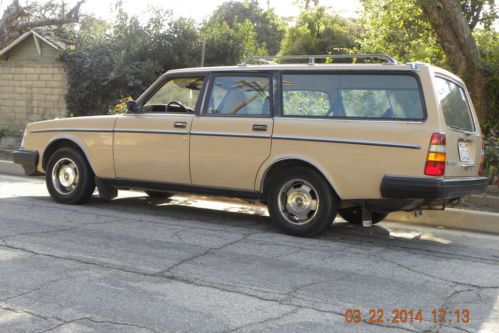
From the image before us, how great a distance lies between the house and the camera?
21453mm

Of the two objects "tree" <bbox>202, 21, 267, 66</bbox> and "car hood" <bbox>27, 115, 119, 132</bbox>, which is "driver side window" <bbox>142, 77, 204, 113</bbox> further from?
"tree" <bbox>202, 21, 267, 66</bbox>

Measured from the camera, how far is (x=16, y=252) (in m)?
5.54

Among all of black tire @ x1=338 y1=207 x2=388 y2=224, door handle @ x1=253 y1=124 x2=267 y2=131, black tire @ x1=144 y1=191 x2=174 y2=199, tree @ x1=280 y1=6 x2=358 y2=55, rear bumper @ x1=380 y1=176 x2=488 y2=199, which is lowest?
black tire @ x1=338 y1=207 x2=388 y2=224

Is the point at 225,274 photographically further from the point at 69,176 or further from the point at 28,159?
the point at 28,159

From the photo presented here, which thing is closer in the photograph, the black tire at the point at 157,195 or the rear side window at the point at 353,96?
the rear side window at the point at 353,96

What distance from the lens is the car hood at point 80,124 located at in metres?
7.82

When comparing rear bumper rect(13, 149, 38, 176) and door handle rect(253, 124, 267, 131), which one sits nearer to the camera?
door handle rect(253, 124, 267, 131)

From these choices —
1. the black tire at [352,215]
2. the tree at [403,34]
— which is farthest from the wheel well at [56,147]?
the tree at [403,34]

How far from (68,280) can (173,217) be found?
2.97 m

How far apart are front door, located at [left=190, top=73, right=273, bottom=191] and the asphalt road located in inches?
23.7

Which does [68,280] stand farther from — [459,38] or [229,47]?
[229,47]

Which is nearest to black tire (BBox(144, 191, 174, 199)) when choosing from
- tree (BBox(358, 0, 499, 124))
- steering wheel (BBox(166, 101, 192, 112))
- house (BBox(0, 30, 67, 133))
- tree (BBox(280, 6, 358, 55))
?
steering wheel (BBox(166, 101, 192, 112))

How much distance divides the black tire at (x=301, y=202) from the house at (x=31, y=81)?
52.8 ft

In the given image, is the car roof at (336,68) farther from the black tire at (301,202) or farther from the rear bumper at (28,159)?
the rear bumper at (28,159)
